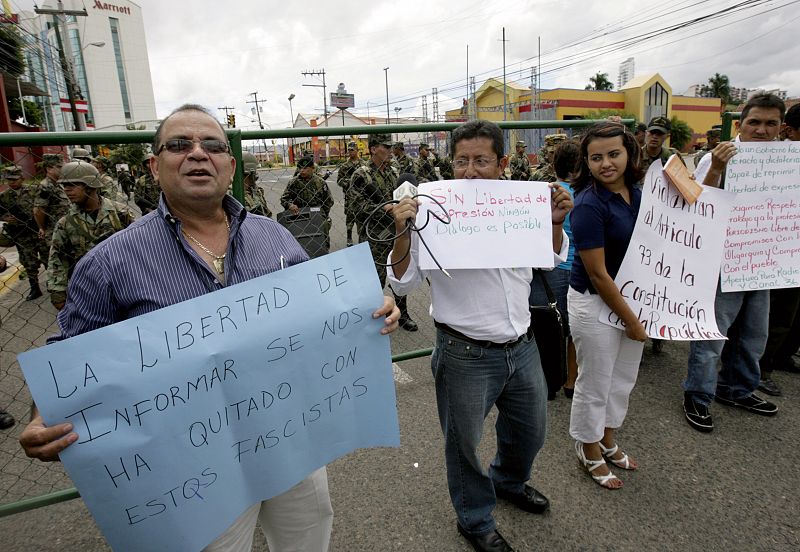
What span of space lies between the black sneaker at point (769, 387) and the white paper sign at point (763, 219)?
0.81 meters

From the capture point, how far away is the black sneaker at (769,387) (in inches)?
131

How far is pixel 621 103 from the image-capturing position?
41969 millimetres

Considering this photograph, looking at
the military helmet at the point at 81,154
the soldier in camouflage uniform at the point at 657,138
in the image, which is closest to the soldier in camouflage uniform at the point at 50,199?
the military helmet at the point at 81,154

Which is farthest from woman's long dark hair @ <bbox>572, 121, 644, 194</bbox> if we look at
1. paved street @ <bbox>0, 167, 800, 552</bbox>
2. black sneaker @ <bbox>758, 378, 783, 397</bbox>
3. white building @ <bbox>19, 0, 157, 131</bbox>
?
white building @ <bbox>19, 0, 157, 131</bbox>

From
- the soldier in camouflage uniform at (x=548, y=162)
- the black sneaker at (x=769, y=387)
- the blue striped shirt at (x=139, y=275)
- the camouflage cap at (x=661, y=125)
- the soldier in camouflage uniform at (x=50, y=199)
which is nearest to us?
the blue striped shirt at (x=139, y=275)

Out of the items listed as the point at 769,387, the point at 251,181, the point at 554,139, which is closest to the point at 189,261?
the point at 769,387

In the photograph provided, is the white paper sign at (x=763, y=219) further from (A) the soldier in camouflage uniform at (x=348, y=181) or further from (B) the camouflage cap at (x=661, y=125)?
(A) the soldier in camouflage uniform at (x=348, y=181)

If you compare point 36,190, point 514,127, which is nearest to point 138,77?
point 36,190

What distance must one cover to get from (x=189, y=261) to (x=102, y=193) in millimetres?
5663

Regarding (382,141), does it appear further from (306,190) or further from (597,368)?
(597,368)

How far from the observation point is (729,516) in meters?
2.23

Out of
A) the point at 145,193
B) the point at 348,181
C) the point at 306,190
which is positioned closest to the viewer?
the point at 306,190

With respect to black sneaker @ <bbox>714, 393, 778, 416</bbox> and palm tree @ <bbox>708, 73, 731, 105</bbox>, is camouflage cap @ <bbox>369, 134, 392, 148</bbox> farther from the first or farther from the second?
palm tree @ <bbox>708, 73, 731, 105</bbox>

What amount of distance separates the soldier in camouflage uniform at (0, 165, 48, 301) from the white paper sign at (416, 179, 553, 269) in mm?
6882
